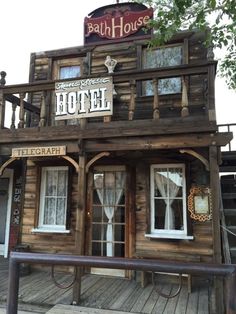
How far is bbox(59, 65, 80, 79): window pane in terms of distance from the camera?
7797mm

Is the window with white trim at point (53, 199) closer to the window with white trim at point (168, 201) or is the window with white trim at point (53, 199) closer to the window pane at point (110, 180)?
the window pane at point (110, 180)

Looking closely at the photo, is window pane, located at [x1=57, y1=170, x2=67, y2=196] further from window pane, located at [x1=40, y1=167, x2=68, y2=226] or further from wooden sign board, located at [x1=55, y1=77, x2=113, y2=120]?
wooden sign board, located at [x1=55, y1=77, x2=113, y2=120]

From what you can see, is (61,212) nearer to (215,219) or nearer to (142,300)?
(142,300)

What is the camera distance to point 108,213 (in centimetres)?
684

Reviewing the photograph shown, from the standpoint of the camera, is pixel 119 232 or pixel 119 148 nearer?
pixel 119 148

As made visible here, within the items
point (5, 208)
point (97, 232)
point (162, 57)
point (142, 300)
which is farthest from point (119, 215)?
point (5, 208)

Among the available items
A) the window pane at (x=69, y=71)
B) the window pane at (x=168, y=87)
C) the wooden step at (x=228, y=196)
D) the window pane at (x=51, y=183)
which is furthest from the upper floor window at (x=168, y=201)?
the window pane at (x=69, y=71)

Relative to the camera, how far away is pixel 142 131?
5.14 meters

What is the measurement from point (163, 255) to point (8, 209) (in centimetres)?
447

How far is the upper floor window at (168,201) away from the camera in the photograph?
630cm

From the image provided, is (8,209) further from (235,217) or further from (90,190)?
(235,217)

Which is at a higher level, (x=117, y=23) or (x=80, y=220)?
(x=117, y=23)

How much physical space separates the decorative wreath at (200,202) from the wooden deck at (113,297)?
1236mm

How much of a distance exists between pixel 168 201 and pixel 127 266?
180 inches
